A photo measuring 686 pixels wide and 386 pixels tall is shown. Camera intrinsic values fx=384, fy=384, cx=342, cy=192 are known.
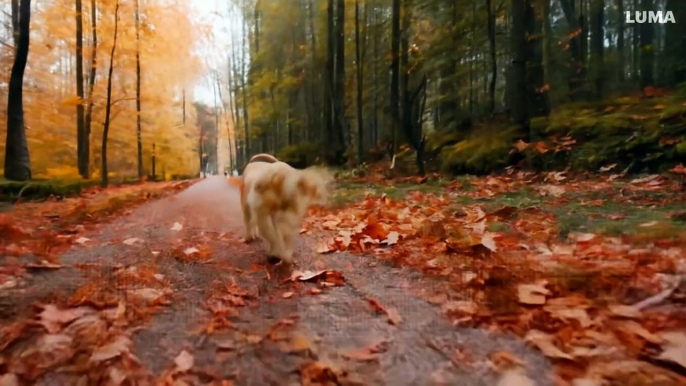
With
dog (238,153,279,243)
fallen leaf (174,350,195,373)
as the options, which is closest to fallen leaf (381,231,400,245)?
dog (238,153,279,243)

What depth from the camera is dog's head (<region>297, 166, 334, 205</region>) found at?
51.7 inches

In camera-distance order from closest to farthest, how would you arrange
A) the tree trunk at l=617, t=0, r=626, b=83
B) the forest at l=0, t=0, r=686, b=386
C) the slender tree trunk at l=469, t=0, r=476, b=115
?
the forest at l=0, t=0, r=686, b=386 < the tree trunk at l=617, t=0, r=626, b=83 < the slender tree trunk at l=469, t=0, r=476, b=115

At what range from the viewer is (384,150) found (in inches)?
73.1

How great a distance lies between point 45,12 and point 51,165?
519mm

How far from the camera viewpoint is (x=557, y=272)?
0.89 m

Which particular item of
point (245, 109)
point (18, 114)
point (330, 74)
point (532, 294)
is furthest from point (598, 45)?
point (18, 114)

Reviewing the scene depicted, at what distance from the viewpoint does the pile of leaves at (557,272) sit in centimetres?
70

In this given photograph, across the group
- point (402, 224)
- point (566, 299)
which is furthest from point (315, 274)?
point (566, 299)

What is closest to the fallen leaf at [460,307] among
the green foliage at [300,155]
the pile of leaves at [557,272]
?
the pile of leaves at [557,272]

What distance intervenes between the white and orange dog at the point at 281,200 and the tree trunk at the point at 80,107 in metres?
0.68

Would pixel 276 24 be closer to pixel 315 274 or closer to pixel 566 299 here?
pixel 315 274

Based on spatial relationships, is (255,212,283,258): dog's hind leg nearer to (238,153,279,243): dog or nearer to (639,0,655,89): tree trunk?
(238,153,279,243): dog

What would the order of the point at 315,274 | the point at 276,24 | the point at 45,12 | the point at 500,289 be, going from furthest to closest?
the point at 276,24 → the point at 45,12 → the point at 315,274 → the point at 500,289

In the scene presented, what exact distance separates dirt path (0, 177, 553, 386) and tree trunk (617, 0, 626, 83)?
46.6 inches
